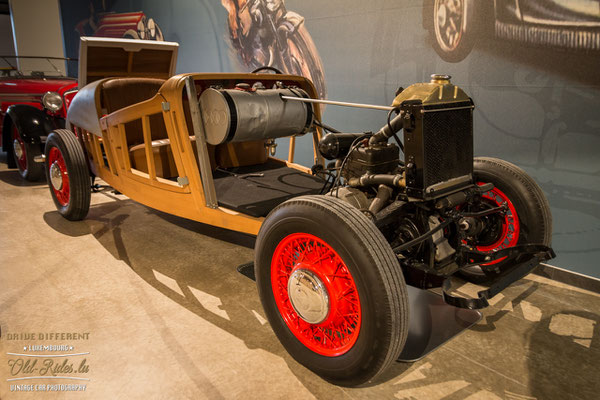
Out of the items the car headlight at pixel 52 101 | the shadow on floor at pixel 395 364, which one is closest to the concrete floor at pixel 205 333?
the shadow on floor at pixel 395 364

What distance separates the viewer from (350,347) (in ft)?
5.76

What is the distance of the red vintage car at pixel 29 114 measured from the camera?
5.17 metres

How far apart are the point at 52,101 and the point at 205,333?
14.8ft

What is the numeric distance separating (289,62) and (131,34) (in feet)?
13.6

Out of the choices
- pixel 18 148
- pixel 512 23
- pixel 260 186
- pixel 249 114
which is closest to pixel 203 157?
pixel 249 114

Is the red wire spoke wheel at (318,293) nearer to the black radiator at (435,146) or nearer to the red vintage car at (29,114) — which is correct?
the black radiator at (435,146)

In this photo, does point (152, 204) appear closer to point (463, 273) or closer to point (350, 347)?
point (350, 347)

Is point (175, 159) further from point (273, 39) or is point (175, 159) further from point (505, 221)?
point (273, 39)

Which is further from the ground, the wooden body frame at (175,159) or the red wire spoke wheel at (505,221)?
the wooden body frame at (175,159)

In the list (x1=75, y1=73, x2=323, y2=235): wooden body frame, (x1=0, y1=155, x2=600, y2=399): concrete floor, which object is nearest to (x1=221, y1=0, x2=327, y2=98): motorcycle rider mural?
(x1=75, y1=73, x2=323, y2=235): wooden body frame

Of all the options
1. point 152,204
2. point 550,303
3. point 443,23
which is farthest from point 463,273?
point 152,204

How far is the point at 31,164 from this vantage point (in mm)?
5344

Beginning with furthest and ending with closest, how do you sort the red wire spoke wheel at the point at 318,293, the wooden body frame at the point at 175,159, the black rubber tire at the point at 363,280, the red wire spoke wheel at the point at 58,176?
1. the red wire spoke wheel at the point at 58,176
2. the wooden body frame at the point at 175,159
3. the red wire spoke wheel at the point at 318,293
4. the black rubber tire at the point at 363,280

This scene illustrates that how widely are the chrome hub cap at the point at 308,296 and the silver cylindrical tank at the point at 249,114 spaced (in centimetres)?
123
